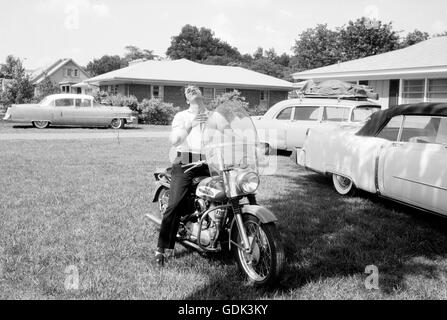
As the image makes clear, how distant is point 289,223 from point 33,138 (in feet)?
43.2

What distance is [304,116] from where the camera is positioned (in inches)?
486

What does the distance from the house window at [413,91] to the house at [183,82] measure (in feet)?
50.3

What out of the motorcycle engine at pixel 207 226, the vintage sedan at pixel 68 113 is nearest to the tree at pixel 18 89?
the vintage sedan at pixel 68 113

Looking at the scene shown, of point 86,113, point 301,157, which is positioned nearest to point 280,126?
point 301,157

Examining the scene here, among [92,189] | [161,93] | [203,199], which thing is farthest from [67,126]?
[203,199]

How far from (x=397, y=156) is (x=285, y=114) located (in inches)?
274

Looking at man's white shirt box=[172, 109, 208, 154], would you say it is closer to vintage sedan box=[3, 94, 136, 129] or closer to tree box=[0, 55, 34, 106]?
vintage sedan box=[3, 94, 136, 129]

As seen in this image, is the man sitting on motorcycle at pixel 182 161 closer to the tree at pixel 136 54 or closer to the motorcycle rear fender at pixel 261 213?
the motorcycle rear fender at pixel 261 213

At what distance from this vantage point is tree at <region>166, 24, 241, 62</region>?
3509 inches

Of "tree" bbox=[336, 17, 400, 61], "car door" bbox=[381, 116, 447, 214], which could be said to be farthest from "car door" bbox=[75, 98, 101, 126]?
"tree" bbox=[336, 17, 400, 61]

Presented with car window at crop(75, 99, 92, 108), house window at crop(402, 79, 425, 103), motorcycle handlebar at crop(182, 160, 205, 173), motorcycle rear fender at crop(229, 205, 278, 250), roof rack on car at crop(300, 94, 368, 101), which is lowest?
motorcycle rear fender at crop(229, 205, 278, 250)

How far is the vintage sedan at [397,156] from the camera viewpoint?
17.3ft

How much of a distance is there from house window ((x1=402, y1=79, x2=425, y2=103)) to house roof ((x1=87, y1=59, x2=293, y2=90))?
50.3 feet

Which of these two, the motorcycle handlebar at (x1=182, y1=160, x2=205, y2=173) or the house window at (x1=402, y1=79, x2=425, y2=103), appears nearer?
the motorcycle handlebar at (x1=182, y1=160, x2=205, y2=173)
